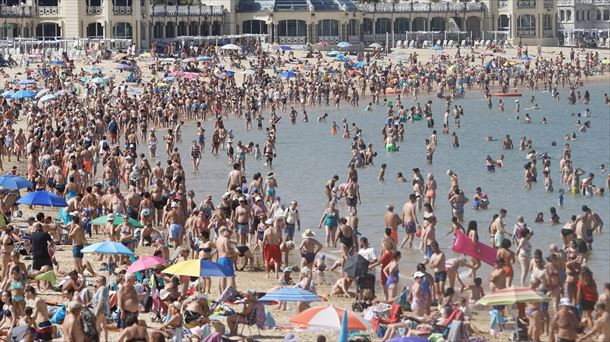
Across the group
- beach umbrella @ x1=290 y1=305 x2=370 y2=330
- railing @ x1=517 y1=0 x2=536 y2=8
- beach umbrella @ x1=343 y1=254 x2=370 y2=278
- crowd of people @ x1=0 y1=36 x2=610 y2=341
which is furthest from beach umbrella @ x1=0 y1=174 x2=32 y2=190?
railing @ x1=517 y1=0 x2=536 y2=8

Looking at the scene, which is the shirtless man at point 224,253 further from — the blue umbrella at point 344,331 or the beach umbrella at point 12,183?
the beach umbrella at point 12,183

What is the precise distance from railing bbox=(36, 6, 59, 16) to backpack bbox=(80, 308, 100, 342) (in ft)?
205

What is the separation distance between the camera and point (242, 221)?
26.8 meters

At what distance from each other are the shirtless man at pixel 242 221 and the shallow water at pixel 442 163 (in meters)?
3.05

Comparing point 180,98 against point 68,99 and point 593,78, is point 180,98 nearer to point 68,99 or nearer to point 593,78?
point 68,99

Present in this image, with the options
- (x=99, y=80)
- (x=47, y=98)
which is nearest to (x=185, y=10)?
(x=99, y=80)

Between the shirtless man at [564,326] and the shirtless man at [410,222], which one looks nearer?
the shirtless man at [564,326]

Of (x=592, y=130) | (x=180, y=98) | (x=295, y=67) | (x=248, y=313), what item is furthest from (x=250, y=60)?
(x=248, y=313)

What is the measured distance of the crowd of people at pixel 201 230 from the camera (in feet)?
65.0

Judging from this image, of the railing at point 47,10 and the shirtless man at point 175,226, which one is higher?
the railing at point 47,10

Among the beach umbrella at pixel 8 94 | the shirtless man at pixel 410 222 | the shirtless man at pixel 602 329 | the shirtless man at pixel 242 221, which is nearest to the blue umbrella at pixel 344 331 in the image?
the shirtless man at pixel 602 329

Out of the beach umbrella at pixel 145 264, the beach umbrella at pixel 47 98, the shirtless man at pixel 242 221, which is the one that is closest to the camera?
the beach umbrella at pixel 145 264

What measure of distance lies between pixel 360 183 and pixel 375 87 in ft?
90.6

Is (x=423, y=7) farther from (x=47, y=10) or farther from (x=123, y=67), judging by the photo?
(x=123, y=67)
